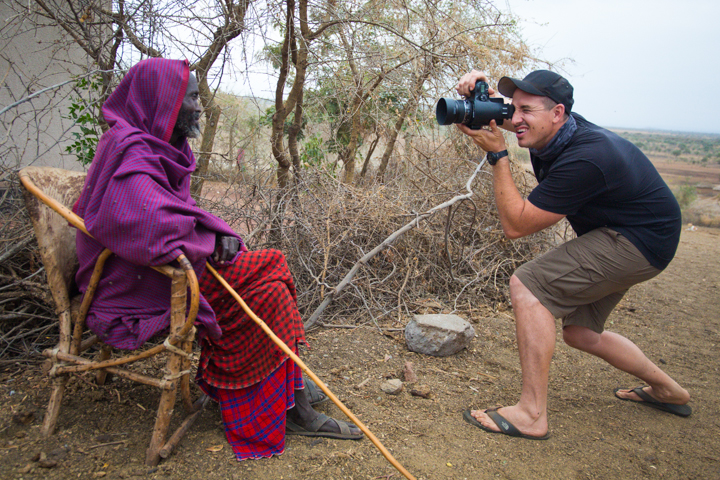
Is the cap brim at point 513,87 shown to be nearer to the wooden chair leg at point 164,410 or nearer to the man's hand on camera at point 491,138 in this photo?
the man's hand on camera at point 491,138

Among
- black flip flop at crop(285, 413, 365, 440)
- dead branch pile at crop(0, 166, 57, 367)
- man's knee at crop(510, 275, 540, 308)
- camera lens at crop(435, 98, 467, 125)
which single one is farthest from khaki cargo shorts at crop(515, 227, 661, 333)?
dead branch pile at crop(0, 166, 57, 367)

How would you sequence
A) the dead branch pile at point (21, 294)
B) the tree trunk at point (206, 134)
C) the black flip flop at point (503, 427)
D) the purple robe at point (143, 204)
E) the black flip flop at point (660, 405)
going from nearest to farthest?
the purple robe at point (143, 204) → the black flip flop at point (503, 427) → the dead branch pile at point (21, 294) → the black flip flop at point (660, 405) → the tree trunk at point (206, 134)

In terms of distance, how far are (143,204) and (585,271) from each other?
174 cm

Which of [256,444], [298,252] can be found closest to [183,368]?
[256,444]

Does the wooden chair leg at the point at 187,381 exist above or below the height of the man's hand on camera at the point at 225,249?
below

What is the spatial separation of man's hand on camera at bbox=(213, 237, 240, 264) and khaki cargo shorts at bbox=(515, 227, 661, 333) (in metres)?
1.23

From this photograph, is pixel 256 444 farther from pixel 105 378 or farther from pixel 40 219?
pixel 40 219

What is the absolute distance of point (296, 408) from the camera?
6.42 feet

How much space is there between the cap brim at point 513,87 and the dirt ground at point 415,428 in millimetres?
1485

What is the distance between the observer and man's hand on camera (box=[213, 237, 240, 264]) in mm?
1793

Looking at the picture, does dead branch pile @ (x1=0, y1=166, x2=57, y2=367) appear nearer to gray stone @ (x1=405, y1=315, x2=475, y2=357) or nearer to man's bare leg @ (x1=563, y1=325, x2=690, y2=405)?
gray stone @ (x1=405, y1=315, x2=475, y2=357)

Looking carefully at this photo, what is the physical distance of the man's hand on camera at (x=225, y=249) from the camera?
1.79m

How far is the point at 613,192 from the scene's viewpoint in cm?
191

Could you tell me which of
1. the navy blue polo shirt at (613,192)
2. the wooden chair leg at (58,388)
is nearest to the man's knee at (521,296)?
the navy blue polo shirt at (613,192)
